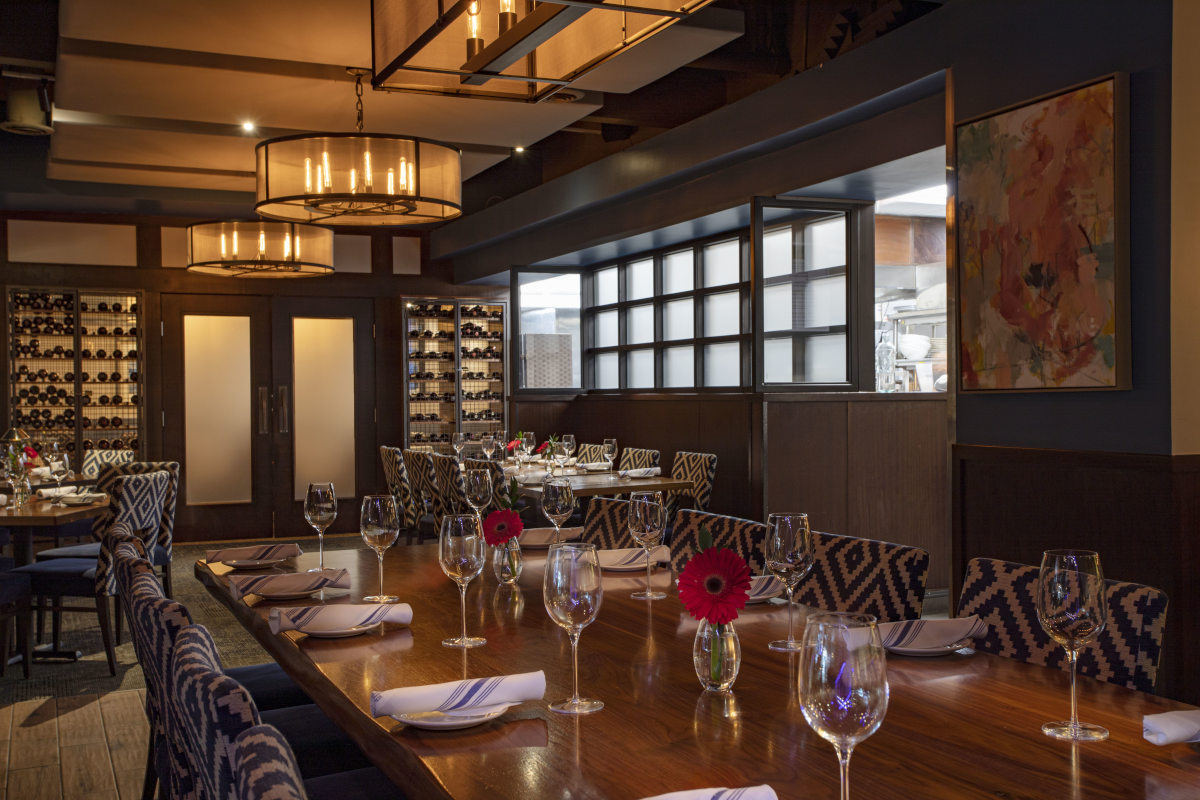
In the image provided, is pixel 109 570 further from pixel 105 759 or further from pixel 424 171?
pixel 424 171

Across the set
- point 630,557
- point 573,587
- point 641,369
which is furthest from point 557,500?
point 641,369

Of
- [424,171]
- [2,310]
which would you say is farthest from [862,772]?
[2,310]

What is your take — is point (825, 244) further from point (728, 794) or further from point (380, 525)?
point (728, 794)

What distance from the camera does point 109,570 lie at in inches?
189

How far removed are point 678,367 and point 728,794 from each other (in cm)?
753

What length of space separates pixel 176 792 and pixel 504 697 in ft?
2.02

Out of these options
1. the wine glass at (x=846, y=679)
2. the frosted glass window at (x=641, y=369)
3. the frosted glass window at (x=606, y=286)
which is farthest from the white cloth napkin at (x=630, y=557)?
the frosted glass window at (x=606, y=286)

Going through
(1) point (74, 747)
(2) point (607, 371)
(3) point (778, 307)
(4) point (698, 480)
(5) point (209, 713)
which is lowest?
(1) point (74, 747)

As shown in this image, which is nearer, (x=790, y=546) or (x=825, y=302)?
(x=790, y=546)

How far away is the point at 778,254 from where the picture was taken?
6.79 m

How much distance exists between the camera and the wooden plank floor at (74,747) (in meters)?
3.48

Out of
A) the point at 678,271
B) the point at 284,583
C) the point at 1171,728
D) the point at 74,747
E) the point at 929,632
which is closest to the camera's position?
the point at 1171,728

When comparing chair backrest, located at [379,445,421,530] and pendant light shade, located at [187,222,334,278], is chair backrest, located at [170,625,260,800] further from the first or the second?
chair backrest, located at [379,445,421,530]

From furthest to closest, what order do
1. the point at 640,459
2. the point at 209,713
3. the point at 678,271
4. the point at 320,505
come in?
the point at 678,271, the point at 640,459, the point at 320,505, the point at 209,713
